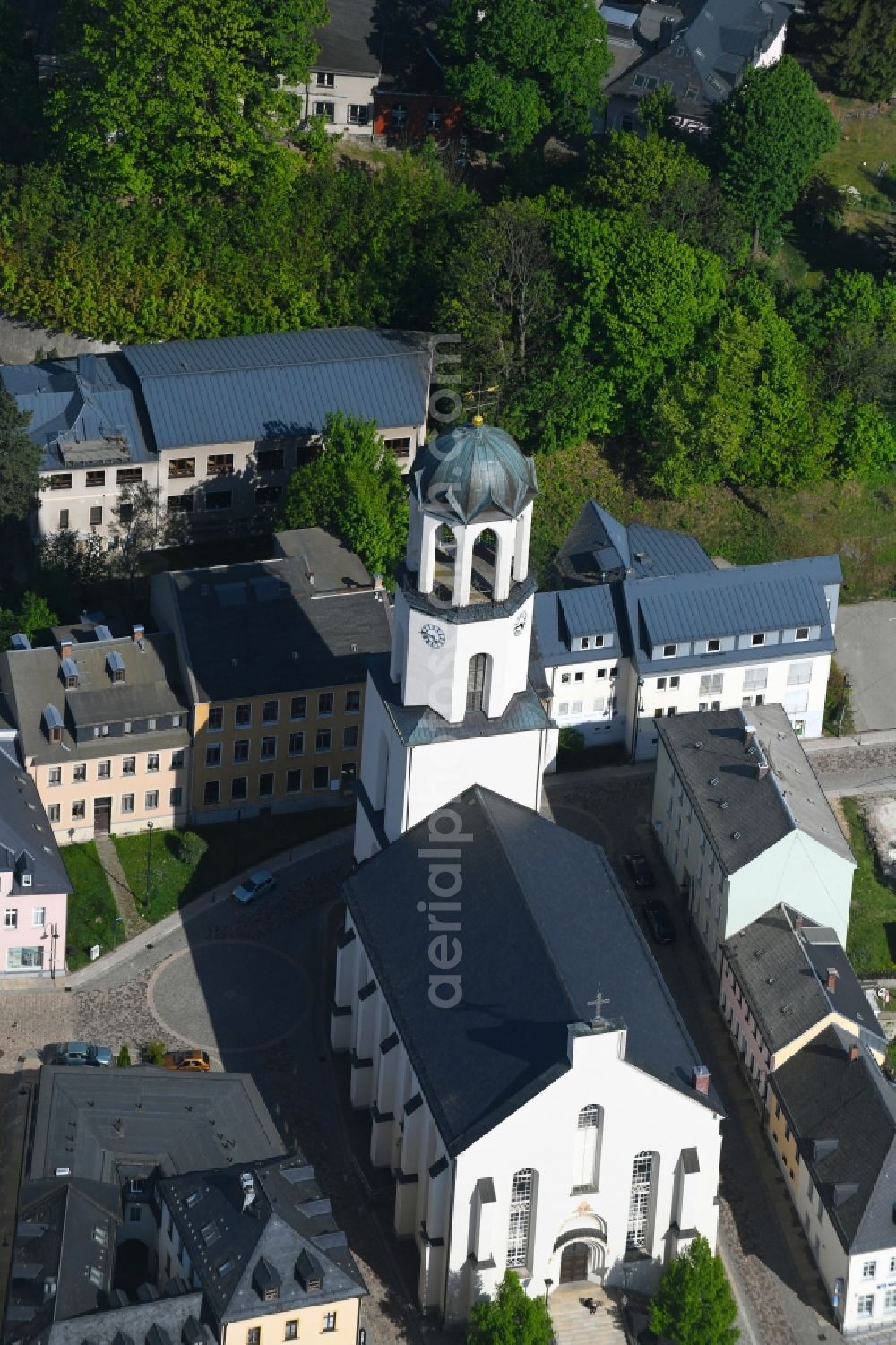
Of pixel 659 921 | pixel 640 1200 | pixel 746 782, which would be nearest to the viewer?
pixel 640 1200

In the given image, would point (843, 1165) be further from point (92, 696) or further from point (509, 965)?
point (92, 696)

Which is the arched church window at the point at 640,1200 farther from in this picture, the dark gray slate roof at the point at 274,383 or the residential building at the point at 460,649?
the dark gray slate roof at the point at 274,383

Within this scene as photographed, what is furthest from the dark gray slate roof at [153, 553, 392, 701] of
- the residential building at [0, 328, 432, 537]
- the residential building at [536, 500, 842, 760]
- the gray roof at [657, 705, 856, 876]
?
the gray roof at [657, 705, 856, 876]

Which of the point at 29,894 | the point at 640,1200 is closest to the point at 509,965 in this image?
the point at 640,1200

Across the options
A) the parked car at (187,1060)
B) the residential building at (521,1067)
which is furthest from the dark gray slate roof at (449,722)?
the parked car at (187,1060)

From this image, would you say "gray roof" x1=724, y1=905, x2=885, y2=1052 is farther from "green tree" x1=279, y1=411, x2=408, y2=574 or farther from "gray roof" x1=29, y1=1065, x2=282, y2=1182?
"green tree" x1=279, y1=411, x2=408, y2=574

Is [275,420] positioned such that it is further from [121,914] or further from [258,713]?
[121,914]
